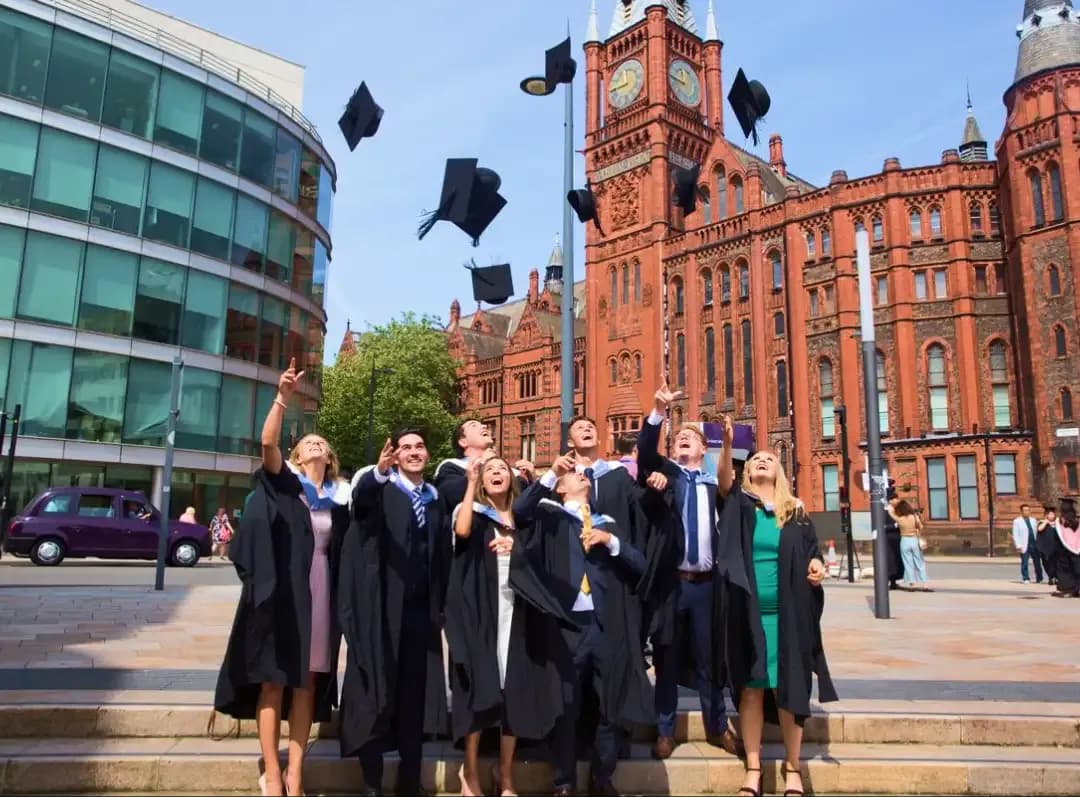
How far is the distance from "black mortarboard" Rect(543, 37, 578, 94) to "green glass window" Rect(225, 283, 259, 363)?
2158 cm

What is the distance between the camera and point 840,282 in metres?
40.0

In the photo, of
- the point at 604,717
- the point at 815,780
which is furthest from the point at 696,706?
the point at 604,717

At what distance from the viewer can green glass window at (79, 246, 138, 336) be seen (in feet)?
88.2

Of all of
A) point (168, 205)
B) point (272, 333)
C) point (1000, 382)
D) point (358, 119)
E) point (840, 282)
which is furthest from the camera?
point (840, 282)

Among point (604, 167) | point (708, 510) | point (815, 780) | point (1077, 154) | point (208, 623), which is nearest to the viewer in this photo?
point (815, 780)

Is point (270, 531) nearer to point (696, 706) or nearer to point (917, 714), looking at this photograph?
point (696, 706)

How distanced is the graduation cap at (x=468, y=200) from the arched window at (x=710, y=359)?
35.2 meters

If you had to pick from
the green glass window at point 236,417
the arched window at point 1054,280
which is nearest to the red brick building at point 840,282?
the arched window at point 1054,280

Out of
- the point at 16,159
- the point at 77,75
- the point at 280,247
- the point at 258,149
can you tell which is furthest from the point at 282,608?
the point at 258,149

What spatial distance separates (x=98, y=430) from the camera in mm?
26828

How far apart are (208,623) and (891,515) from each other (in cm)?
1355

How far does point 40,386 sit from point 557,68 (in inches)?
849

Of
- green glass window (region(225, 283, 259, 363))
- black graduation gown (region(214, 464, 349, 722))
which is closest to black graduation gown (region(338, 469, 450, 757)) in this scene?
black graduation gown (region(214, 464, 349, 722))

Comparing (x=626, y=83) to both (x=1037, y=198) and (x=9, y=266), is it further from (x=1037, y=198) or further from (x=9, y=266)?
(x=9, y=266)
